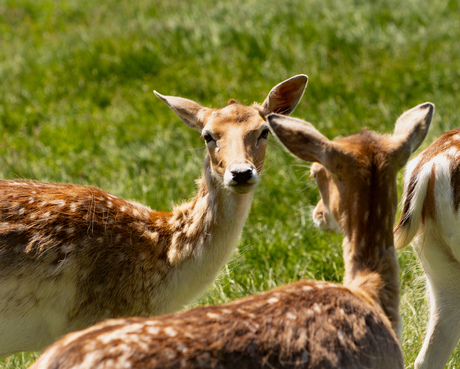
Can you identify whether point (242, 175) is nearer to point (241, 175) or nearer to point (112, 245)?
point (241, 175)

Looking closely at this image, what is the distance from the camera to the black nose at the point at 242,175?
4117mm

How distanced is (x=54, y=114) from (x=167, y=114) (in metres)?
1.34

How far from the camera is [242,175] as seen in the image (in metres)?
4.12

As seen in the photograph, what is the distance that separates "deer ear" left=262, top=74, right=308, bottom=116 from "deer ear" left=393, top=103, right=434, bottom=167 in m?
1.32

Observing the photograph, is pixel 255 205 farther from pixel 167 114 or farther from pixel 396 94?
pixel 396 94

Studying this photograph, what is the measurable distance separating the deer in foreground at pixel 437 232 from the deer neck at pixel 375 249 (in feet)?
2.53

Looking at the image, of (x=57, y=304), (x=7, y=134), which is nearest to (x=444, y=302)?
(x=57, y=304)

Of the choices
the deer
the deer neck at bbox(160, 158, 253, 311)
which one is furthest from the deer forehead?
the deer

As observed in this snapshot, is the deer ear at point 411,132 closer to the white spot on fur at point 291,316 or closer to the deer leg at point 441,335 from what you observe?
the white spot on fur at point 291,316

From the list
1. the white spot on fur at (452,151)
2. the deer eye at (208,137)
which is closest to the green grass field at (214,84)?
the deer eye at (208,137)

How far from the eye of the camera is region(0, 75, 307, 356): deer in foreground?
4066 mm

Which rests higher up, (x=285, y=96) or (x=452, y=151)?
(x=285, y=96)

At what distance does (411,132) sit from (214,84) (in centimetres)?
523

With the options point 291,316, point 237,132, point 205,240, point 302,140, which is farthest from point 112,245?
point 291,316
